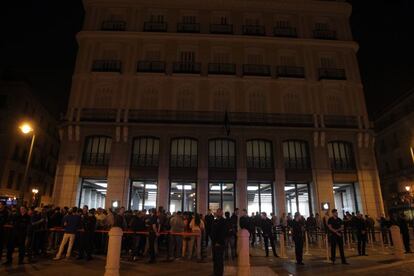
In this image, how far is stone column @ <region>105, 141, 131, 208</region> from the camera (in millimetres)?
21422

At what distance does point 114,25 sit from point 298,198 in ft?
74.4

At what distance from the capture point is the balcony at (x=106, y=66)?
24634 millimetres

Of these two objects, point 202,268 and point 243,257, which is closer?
point 243,257

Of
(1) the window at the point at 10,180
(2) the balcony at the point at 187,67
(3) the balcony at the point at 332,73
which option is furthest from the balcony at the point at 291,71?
(1) the window at the point at 10,180

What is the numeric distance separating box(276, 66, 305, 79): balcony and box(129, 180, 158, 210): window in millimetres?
14683

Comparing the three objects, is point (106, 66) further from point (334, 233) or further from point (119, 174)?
point (334, 233)

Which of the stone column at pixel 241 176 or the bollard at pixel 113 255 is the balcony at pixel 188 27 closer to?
the stone column at pixel 241 176

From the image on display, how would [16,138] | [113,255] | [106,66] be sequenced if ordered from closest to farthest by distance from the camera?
[113,255] < [106,66] < [16,138]

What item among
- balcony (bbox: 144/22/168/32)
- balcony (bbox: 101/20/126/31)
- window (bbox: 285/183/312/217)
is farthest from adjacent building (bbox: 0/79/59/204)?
window (bbox: 285/183/312/217)

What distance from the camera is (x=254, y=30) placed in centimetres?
2700

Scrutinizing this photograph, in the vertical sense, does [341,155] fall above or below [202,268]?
above

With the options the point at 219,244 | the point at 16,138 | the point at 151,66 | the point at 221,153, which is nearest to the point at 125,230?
the point at 219,244

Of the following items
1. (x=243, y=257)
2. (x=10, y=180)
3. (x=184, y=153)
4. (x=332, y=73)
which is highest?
(x=332, y=73)

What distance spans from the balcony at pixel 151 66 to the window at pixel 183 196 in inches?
394
